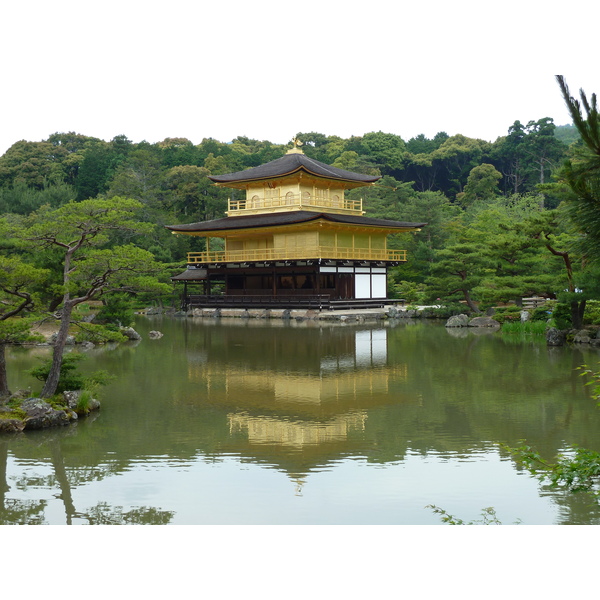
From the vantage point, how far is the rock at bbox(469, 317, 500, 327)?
24.0 metres

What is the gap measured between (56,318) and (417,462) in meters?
5.60

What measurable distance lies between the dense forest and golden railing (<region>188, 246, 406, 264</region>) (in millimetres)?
1906

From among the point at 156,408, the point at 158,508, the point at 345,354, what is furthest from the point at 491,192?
the point at 158,508

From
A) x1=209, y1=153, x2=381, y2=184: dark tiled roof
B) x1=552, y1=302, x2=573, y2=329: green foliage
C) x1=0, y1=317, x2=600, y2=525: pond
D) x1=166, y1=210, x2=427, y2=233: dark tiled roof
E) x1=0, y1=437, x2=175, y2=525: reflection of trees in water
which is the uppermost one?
x1=209, y1=153, x2=381, y2=184: dark tiled roof

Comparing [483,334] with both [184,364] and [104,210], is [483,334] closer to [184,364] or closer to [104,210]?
[184,364]

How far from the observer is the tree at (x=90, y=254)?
8969mm

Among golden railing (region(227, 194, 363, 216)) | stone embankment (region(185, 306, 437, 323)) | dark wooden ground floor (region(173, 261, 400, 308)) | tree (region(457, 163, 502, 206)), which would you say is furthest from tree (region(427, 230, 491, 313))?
tree (region(457, 163, 502, 206))

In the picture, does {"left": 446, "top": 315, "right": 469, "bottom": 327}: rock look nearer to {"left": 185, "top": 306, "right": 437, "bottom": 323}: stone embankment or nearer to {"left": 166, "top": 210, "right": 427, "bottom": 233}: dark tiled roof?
{"left": 185, "top": 306, "right": 437, "bottom": 323}: stone embankment

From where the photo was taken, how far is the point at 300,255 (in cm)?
3016

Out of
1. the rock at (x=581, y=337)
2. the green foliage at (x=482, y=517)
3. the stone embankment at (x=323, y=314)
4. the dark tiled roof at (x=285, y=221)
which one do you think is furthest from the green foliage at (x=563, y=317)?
the green foliage at (x=482, y=517)

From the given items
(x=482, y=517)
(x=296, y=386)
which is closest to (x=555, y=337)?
(x=296, y=386)

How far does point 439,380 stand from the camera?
39.2ft

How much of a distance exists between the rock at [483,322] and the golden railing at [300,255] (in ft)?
24.3

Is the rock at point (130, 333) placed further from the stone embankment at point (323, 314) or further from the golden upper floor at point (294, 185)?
the golden upper floor at point (294, 185)
